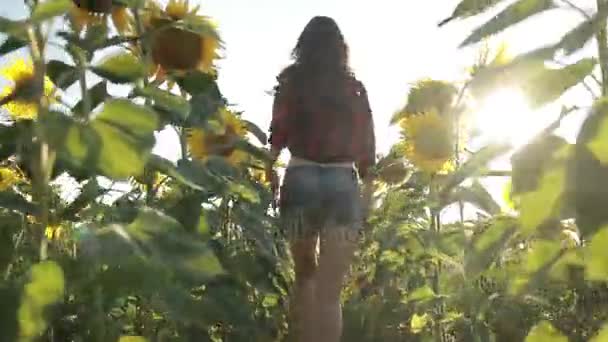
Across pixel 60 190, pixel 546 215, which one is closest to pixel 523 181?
pixel 546 215

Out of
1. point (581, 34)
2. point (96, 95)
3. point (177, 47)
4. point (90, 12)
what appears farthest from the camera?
point (177, 47)

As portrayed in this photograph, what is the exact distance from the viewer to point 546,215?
0.67 m

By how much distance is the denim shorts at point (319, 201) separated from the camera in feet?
10.0

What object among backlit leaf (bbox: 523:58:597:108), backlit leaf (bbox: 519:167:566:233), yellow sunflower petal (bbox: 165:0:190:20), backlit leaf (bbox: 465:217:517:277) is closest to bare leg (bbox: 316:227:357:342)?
yellow sunflower petal (bbox: 165:0:190:20)

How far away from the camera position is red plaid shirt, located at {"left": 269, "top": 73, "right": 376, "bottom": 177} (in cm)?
311

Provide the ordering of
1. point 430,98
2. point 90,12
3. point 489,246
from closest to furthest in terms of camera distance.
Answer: point 489,246
point 90,12
point 430,98

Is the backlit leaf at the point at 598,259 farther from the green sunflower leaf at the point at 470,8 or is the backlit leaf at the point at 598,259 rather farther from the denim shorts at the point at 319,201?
the denim shorts at the point at 319,201

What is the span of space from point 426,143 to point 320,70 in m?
0.71

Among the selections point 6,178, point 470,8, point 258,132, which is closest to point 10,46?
point 470,8

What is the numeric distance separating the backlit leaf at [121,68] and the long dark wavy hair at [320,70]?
1.84m

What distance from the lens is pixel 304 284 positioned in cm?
309

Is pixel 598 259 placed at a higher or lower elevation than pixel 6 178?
lower

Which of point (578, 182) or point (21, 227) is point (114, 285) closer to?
point (21, 227)

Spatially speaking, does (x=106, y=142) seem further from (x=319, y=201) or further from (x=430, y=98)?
(x=430, y=98)
